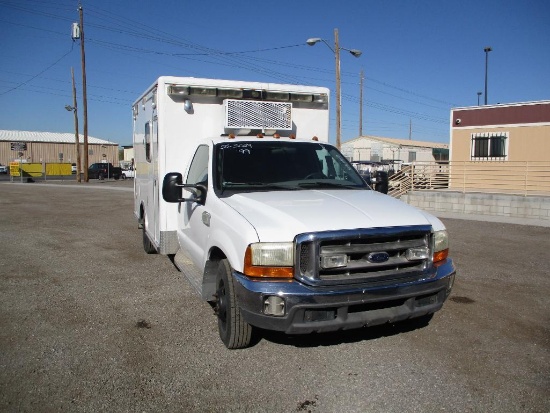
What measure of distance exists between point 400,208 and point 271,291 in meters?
1.42

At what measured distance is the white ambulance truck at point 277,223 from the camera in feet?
11.4

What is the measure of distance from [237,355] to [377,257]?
58.1 inches

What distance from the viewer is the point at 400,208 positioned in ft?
13.4

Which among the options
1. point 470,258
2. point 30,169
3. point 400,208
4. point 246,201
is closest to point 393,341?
point 400,208

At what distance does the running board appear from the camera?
15.5ft

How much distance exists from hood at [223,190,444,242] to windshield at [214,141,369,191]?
365 millimetres

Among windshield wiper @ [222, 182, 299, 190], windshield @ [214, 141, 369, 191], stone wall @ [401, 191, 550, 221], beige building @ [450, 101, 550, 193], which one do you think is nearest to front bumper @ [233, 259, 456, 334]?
windshield wiper @ [222, 182, 299, 190]

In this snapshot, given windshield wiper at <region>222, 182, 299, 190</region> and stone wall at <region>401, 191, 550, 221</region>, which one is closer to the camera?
windshield wiper at <region>222, 182, 299, 190</region>

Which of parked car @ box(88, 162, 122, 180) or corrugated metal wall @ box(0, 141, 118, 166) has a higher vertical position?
corrugated metal wall @ box(0, 141, 118, 166)

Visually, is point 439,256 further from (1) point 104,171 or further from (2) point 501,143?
(1) point 104,171

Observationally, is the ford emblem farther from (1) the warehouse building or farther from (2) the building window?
(1) the warehouse building

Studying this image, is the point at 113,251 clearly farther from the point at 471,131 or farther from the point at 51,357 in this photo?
the point at 471,131

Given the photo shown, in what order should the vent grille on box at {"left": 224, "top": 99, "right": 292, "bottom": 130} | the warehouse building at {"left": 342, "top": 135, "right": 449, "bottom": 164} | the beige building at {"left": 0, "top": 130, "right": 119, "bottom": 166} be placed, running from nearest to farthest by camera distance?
the vent grille on box at {"left": 224, "top": 99, "right": 292, "bottom": 130}
the warehouse building at {"left": 342, "top": 135, "right": 449, "bottom": 164}
the beige building at {"left": 0, "top": 130, "right": 119, "bottom": 166}

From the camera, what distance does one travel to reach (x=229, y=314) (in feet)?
12.8
